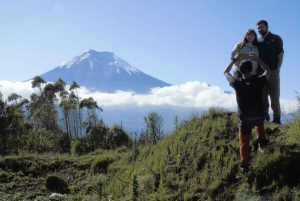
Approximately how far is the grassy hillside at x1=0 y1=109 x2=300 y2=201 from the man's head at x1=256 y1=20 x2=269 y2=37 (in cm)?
178

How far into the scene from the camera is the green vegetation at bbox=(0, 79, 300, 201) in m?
4.49

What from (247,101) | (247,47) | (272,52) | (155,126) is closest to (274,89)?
(272,52)

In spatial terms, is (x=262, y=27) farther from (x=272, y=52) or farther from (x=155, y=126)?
(x=155, y=126)

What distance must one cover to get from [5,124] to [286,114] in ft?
38.0

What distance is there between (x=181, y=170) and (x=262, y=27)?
10.5 feet

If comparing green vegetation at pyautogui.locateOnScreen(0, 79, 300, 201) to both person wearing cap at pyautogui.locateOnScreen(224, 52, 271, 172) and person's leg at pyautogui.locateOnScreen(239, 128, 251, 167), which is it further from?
person wearing cap at pyautogui.locateOnScreen(224, 52, 271, 172)

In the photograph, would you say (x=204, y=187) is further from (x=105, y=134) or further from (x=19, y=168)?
(x=105, y=134)

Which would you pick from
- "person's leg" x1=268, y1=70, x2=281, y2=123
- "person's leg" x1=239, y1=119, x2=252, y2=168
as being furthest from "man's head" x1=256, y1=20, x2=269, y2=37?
"person's leg" x1=239, y1=119, x2=252, y2=168

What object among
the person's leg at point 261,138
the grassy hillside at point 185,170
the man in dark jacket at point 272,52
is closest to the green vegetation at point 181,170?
the grassy hillside at point 185,170

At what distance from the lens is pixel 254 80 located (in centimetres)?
449

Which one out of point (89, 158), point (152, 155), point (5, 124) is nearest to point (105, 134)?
point (5, 124)

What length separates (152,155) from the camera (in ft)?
23.6

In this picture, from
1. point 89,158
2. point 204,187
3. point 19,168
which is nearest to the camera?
point 204,187

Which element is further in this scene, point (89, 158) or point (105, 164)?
point (89, 158)
